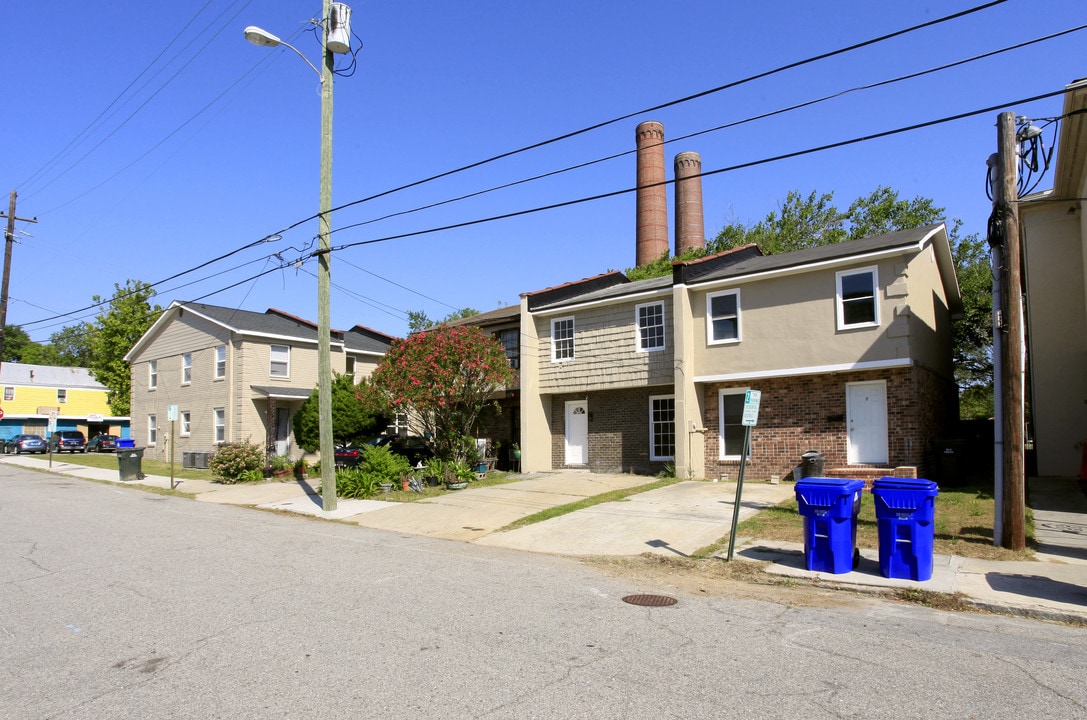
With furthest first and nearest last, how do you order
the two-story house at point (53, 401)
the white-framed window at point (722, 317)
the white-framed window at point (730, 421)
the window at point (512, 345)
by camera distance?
the two-story house at point (53, 401) → the window at point (512, 345) → the white-framed window at point (730, 421) → the white-framed window at point (722, 317)

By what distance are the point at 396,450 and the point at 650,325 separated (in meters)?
9.51

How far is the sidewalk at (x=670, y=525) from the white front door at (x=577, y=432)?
924 mm

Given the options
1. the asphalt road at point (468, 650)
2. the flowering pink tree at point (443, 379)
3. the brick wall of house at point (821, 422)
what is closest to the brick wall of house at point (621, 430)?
the brick wall of house at point (821, 422)

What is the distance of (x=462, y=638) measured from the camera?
5.95 meters

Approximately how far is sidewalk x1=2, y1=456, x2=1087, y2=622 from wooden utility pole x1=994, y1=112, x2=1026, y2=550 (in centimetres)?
63

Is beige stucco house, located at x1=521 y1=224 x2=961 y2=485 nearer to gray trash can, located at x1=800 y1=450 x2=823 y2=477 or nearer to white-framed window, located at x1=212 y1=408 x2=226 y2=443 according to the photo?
gray trash can, located at x1=800 y1=450 x2=823 y2=477

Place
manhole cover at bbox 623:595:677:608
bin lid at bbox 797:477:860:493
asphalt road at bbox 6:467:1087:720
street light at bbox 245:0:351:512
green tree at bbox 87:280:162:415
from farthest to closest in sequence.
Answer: green tree at bbox 87:280:162:415 < street light at bbox 245:0:351:512 < bin lid at bbox 797:477:860:493 < manhole cover at bbox 623:595:677:608 < asphalt road at bbox 6:467:1087:720

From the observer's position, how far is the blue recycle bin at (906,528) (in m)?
8.09

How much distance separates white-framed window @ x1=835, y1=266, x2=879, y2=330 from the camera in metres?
16.3

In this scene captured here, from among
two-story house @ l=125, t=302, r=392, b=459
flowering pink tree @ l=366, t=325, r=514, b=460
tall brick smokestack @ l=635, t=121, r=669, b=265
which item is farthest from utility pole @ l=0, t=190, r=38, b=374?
tall brick smokestack @ l=635, t=121, r=669, b=265

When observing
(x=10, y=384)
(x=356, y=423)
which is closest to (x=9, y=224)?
(x=356, y=423)

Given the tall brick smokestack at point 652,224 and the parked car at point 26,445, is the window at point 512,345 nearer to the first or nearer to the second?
the tall brick smokestack at point 652,224

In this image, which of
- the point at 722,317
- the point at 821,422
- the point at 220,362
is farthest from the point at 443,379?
the point at 220,362

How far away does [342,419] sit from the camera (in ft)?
79.3
